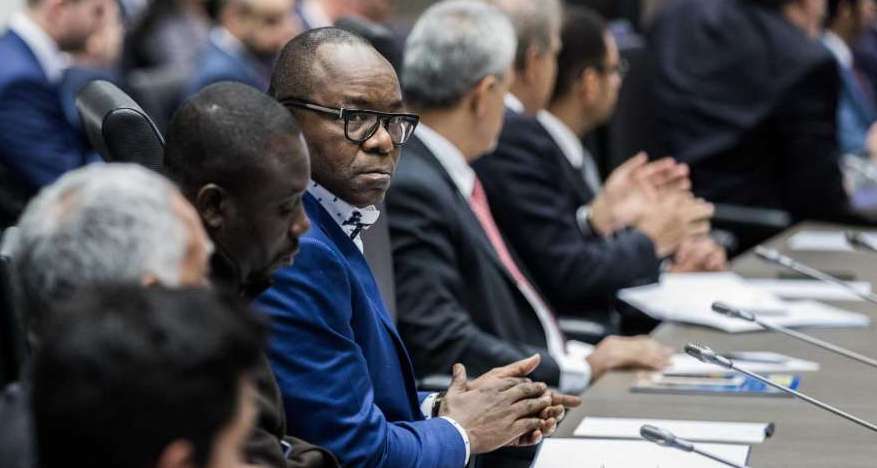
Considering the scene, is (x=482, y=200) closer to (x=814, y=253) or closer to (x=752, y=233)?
(x=814, y=253)

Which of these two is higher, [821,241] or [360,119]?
[360,119]

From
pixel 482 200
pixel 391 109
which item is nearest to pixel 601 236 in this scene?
pixel 482 200

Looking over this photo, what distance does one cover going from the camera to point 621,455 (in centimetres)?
213

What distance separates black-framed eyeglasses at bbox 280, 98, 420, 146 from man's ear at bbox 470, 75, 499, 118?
74cm

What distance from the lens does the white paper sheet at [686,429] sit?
2.22 meters

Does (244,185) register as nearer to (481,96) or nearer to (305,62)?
(305,62)

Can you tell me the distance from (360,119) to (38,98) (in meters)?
2.56

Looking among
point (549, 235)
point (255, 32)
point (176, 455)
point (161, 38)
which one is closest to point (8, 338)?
point (176, 455)

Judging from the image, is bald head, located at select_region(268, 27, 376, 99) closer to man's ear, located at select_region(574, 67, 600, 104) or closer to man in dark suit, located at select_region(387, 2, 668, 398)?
man in dark suit, located at select_region(387, 2, 668, 398)

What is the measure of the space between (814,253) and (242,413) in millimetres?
2905

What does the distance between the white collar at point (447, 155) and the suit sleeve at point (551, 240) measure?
0.41 m

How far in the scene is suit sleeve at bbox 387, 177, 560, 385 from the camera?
261 centimetres

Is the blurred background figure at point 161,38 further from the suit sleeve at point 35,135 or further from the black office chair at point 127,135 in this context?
the black office chair at point 127,135

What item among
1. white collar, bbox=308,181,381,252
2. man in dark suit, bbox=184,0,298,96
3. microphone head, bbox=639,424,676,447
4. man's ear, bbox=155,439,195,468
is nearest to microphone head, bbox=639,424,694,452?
microphone head, bbox=639,424,676,447
